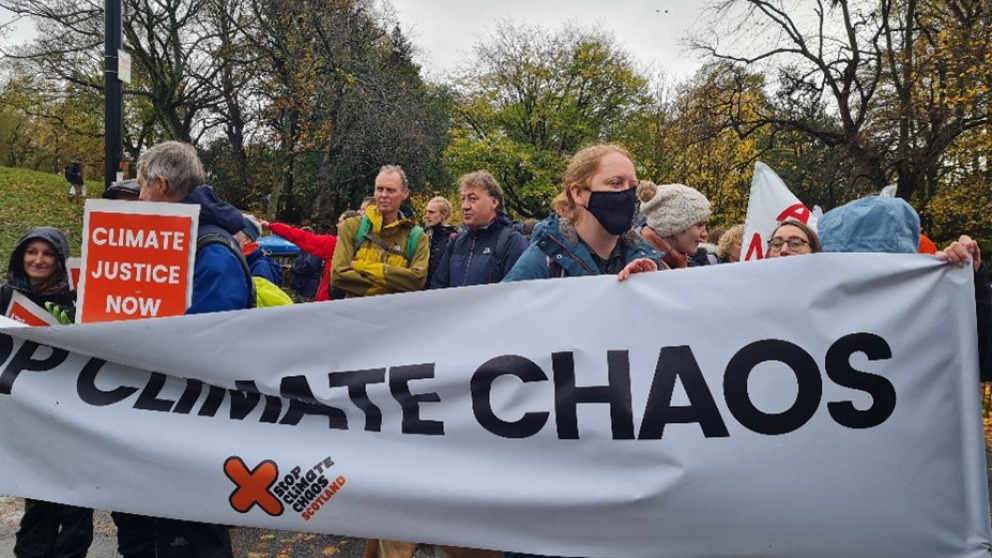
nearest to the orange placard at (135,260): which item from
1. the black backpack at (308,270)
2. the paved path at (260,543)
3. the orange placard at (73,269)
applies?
the orange placard at (73,269)

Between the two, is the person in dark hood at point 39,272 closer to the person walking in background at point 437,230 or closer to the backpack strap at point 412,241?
the backpack strap at point 412,241

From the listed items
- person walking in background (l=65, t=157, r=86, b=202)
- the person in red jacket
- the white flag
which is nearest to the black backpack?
the person in red jacket

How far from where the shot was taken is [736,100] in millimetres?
21016

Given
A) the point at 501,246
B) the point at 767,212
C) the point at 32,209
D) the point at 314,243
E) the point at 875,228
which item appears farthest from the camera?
the point at 32,209

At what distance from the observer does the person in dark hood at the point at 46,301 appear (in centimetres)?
337

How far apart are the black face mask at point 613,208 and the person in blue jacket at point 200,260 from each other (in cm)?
142

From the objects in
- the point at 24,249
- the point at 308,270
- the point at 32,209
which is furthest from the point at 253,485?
the point at 32,209

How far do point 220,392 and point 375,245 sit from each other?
2005mm

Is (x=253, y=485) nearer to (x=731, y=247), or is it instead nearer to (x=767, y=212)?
(x=767, y=212)

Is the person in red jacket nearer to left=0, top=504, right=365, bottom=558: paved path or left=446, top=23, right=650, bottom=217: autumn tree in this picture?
left=0, top=504, right=365, bottom=558: paved path

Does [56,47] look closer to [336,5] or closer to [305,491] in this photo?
[336,5]

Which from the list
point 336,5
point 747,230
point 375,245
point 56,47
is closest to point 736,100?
point 336,5

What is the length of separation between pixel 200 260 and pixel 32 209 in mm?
21676

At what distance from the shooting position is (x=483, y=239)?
4688 millimetres
